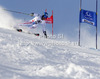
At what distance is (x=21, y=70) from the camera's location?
4008 mm

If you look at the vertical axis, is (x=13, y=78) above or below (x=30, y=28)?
above

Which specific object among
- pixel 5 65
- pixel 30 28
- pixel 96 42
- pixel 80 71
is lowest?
pixel 96 42

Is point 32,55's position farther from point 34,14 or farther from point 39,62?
point 34,14

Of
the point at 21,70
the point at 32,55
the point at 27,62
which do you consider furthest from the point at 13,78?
the point at 32,55

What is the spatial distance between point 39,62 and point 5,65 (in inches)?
40.7

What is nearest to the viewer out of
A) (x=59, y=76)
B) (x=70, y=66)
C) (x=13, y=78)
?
(x=13, y=78)

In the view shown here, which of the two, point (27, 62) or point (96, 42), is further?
point (96, 42)

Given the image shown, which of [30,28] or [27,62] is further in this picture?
[30,28]

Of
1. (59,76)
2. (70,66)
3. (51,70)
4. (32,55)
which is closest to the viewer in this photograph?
(59,76)

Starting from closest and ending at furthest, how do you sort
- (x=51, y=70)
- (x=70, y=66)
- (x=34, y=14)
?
(x=51, y=70) < (x=70, y=66) < (x=34, y=14)

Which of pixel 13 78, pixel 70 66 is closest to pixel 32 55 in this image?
pixel 70 66

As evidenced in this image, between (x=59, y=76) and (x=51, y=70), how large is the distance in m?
0.33

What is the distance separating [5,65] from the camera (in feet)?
13.5

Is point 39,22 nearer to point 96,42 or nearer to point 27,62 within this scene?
point 96,42
